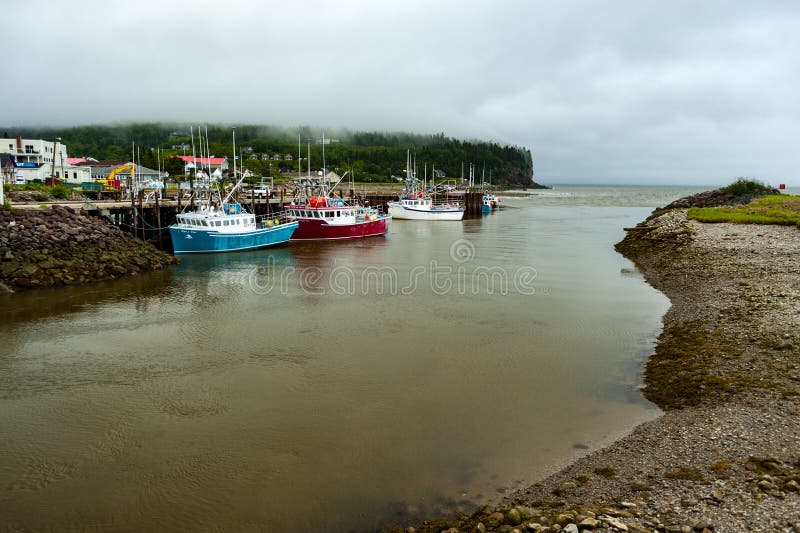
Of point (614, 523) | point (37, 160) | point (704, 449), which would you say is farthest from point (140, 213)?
point (37, 160)

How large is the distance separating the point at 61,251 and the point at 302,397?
20.7 meters

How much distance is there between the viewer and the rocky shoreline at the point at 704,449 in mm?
6727

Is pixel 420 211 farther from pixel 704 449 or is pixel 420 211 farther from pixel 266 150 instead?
pixel 266 150

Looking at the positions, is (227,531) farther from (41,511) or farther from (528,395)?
(528,395)

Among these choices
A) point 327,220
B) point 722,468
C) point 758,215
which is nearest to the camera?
point 722,468

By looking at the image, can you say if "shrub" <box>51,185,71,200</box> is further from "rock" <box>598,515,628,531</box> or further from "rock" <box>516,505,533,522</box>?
"rock" <box>598,515,628,531</box>

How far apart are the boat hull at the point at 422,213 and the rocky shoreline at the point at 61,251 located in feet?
131

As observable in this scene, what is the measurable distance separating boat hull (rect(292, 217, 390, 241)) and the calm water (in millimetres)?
20722

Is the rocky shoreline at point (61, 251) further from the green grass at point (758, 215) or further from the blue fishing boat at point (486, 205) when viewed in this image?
the blue fishing boat at point (486, 205)

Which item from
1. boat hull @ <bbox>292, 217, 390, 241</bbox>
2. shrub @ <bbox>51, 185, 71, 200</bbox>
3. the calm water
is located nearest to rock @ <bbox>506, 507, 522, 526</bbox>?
the calm water

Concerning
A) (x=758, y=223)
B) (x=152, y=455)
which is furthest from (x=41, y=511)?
(x=758, y=223)

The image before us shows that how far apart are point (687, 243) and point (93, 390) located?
30.5 meters

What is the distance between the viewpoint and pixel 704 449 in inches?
345

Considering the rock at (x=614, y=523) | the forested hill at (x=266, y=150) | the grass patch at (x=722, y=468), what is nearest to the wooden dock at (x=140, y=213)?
the rock at (x=614, y=523)
